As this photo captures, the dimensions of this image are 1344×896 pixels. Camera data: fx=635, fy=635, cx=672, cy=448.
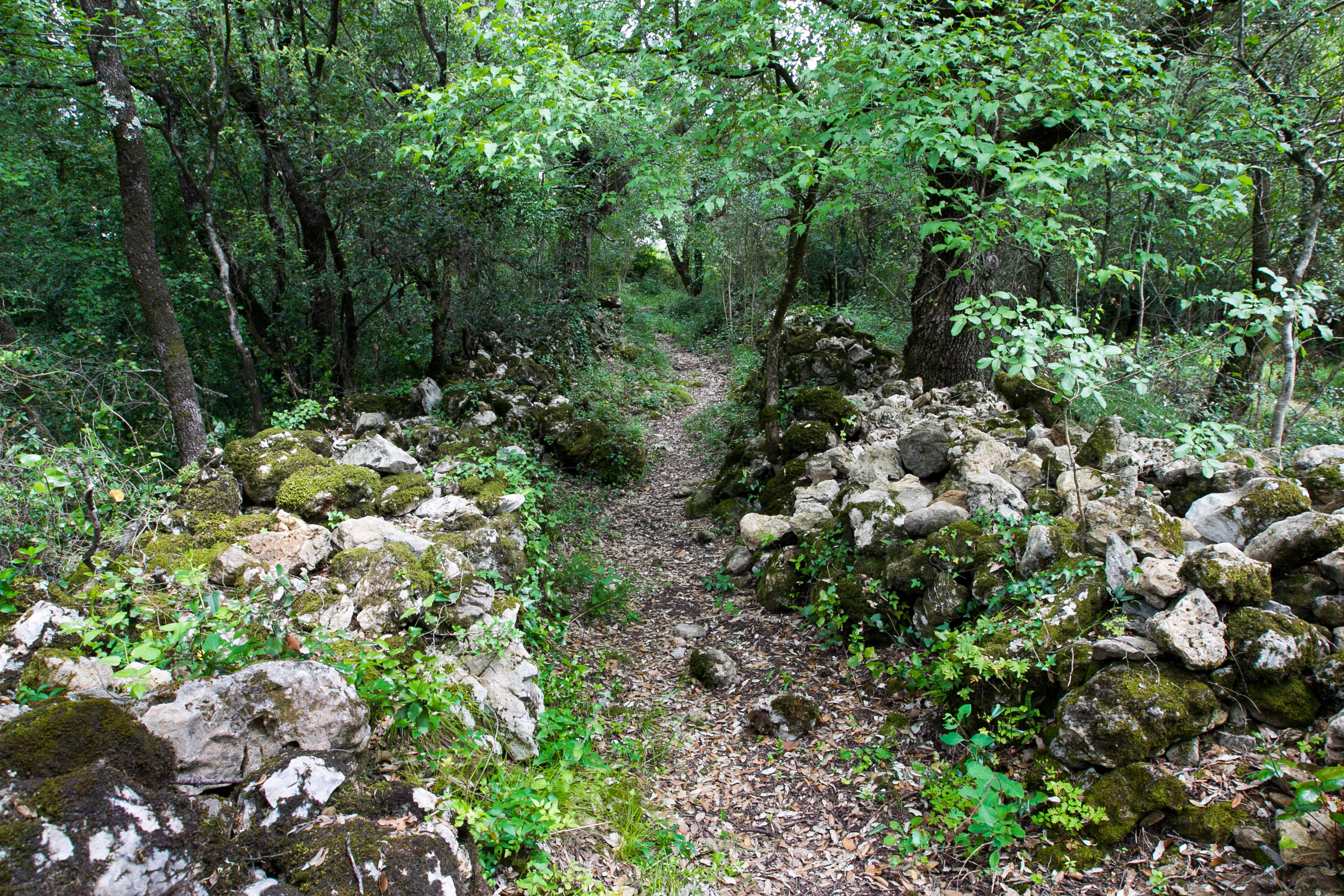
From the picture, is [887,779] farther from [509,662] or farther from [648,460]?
[648,460]

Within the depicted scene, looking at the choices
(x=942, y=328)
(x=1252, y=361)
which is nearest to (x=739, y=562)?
(x=942, y=328)

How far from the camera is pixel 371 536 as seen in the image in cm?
420

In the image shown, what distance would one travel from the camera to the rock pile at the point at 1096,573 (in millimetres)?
2971

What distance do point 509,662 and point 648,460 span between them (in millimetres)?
6213

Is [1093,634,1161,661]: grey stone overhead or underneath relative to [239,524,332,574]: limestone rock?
overhead

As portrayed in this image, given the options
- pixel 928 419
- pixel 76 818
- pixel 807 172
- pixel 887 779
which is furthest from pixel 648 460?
pixel 76 818

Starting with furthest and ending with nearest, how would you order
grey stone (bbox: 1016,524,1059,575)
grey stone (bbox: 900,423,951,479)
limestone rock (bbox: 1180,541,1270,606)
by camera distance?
grey stone (bbox: 900,423,951,479) < grey stone (bbox: 1016,524,1059,575) < limestone rock (bbox: 1180,541,1270,606)

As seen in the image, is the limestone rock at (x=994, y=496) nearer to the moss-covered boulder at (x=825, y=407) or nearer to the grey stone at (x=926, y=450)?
the grey stone at (x=926, y=450)

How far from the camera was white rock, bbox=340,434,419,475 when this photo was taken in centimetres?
542

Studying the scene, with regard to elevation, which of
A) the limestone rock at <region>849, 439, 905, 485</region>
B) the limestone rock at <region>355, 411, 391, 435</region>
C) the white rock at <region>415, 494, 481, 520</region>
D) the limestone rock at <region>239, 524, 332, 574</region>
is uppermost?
the limestone rock at <region>849, 439, 905, 485</region>

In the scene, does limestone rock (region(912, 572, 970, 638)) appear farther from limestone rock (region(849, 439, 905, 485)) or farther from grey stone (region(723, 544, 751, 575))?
grey stone (region(723, 544, 751, 575))

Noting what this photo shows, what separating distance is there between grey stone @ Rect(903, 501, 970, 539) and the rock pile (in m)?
0.02

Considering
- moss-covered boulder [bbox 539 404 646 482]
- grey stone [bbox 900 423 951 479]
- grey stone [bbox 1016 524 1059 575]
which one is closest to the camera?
grey stone [bbox 1016 524 1059 575]

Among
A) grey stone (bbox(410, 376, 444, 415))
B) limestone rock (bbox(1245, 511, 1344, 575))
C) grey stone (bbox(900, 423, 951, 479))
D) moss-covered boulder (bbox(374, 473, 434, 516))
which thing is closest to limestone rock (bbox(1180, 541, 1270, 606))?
limestone rock (bbox(1245, 511, 1344, 575))
